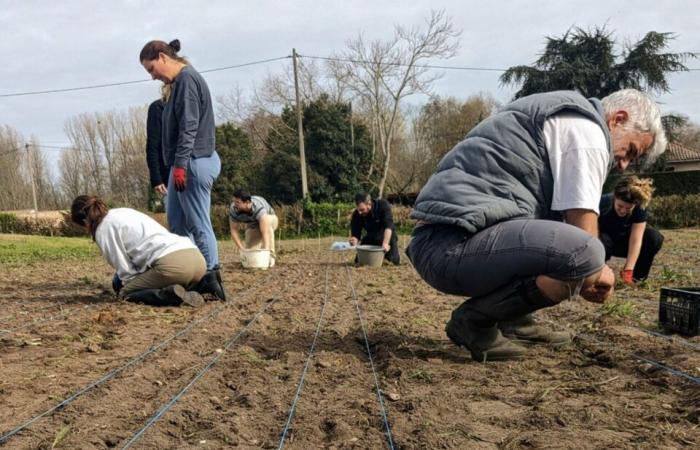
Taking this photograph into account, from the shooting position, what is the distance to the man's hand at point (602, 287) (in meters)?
2.09

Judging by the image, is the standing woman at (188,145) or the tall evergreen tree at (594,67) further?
the tall evergreen tree at (594,67)

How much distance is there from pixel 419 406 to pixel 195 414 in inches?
28.2

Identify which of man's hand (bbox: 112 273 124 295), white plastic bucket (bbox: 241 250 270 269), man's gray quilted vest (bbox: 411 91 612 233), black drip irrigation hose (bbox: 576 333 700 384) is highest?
man's gray quilted vest (bbox: 411 91 612 233)

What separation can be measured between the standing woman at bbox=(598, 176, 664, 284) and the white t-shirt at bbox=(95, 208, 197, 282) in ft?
10.8

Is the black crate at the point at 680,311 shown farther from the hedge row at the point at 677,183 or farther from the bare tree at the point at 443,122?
the bare tree at the point at 443,122

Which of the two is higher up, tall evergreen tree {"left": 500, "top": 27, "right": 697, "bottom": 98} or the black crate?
tall evergreen tree {"left": 500, "top": 27, "right": 697, "bottom": 98}

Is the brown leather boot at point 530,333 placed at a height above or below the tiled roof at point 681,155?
below

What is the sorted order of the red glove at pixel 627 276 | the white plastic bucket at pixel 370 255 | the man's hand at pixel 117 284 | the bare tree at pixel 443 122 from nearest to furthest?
the man's hand at pixel 117 284, the red glove at pixel 627 276, the white plastic bucket at pixel 370 255, the bare tree at pixel 443 122

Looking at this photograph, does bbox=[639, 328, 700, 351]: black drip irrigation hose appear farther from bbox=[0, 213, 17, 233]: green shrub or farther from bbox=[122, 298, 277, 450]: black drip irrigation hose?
bbox=[0, 213, 17, 233]: green shrub

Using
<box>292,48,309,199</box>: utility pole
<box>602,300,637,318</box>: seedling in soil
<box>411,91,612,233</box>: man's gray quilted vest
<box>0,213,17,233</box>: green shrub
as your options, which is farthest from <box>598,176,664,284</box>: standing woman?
<box>0,213,17,233</box>: green shrub

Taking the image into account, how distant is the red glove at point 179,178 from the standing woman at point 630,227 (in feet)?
10.7

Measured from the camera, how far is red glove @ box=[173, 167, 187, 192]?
12.9ft

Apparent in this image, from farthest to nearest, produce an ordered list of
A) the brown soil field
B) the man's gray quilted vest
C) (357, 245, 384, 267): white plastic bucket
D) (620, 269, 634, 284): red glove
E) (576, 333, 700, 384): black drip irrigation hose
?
(357, 245, 384, 267): white plastic bucket
(620, 269, 634, 284): red glove
the man's gray quilted vest
(576, 333, 700, 384): black drip irrigation hose
the brown soil field

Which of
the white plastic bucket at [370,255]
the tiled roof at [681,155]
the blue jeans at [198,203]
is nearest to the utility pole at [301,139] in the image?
the white plastic bucket at [370,255]
